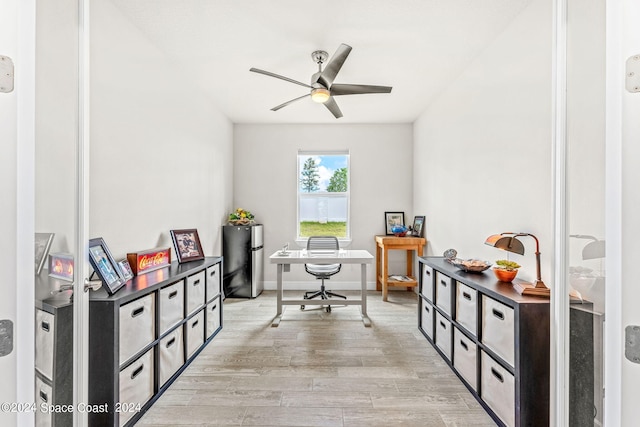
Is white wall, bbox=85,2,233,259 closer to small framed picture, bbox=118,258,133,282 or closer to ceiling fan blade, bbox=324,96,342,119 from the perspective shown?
small framed picture, bbox=118,258,133,282

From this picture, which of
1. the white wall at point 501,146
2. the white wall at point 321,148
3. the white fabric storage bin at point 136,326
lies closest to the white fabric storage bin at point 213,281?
the white fabric storage bin at point 136,326

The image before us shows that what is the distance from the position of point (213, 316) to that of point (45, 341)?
2.20 meters

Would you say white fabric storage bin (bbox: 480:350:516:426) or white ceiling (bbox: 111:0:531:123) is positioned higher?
white ceiling (bbox: 111:0:531:123)

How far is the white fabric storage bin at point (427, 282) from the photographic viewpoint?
281 centimetres

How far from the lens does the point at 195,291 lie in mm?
2562

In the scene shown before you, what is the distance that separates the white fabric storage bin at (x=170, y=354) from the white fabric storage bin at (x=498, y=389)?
84.4 inches

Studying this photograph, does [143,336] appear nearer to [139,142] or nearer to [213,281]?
[213,281]

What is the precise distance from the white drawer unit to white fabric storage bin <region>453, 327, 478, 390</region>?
21 cm

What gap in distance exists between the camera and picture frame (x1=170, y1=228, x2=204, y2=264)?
2.79m

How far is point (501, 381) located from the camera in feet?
5.74

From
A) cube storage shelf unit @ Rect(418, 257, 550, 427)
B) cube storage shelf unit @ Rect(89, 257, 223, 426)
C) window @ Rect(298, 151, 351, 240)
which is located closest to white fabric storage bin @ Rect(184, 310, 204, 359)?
cube storage shelf unit @ Rect(89, 257, 223, 426)

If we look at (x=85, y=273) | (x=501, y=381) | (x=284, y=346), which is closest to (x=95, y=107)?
(x=85, y=273)

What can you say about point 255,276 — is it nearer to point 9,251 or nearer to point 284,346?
point 284,346

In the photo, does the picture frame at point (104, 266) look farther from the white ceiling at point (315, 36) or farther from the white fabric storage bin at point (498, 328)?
the white fabric storage bin at point (498, 328)
